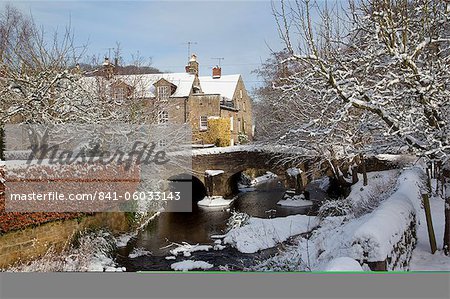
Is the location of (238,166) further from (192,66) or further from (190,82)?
(192,66)

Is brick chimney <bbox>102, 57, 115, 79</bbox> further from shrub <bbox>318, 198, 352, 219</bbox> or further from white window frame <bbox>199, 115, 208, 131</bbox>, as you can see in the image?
shrub <bbox>318, 198, 352, 219</bbox>

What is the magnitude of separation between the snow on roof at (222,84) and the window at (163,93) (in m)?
1.01

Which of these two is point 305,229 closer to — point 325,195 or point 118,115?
point 325,195

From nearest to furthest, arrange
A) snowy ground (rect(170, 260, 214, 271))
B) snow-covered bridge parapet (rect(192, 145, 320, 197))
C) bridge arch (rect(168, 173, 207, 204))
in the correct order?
snowy ground (rect(170, 260, 214, 271)) < bridge arch (rect(168, 173, 207, 204)) < snow-covered bridge parapet (rect(192, 145, 320, 197))

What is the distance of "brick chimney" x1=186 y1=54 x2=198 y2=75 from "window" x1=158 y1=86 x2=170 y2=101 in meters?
1.07

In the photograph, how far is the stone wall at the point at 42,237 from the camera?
11.4ft

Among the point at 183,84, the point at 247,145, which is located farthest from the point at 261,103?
the point at 247,145

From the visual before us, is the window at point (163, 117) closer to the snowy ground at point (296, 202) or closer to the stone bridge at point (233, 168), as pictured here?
the stone bridge at point (233, 168)

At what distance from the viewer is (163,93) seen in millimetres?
5277

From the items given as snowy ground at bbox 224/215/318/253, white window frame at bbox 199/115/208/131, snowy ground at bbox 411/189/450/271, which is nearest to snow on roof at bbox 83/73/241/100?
white window frame at bbox 199/115/208/131

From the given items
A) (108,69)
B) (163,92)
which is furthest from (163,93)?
(108,69)

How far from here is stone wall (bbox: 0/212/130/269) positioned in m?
3.49

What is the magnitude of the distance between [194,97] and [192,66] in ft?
1.63

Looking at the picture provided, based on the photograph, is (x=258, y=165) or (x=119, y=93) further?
(x=258, y=165)
